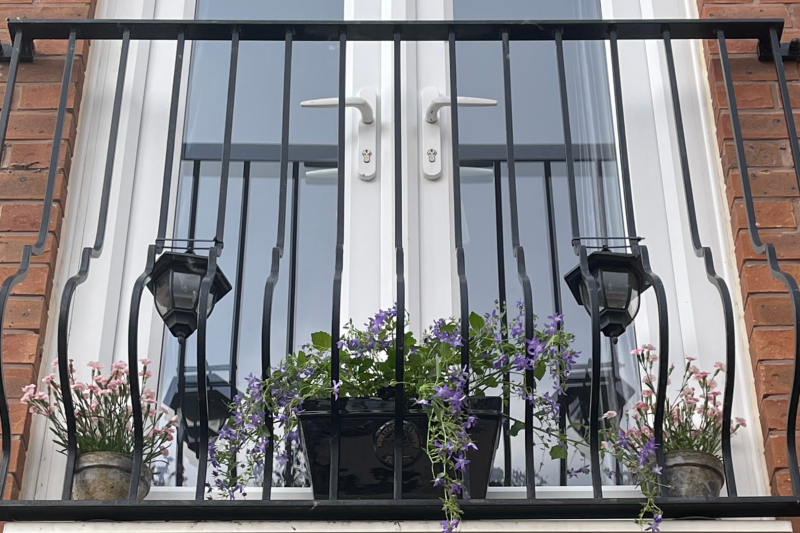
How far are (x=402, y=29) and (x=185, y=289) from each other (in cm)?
83

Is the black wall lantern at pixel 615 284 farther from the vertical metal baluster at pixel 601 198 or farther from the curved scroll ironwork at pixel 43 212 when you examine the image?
the curved scroll ironwork at pixel 43 212

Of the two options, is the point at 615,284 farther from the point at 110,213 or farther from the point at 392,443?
the point at 110,213

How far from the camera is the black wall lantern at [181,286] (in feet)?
8.63

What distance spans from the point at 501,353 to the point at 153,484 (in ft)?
2.88

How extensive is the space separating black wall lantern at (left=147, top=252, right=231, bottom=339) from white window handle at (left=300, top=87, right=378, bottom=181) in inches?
24.5

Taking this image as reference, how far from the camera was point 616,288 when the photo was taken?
8.61 feet

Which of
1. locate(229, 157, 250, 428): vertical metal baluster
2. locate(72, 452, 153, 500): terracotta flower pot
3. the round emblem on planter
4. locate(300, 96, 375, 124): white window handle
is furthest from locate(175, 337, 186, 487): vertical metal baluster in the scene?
locate(300, 96, 375, 124): white window handle

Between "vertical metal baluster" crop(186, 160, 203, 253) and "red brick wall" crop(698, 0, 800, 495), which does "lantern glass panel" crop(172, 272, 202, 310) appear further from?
"red brick wall" crop(698, 0, 800, 495)

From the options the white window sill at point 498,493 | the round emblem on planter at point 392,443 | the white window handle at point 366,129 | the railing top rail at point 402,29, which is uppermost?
the railing top rail at point 402,29

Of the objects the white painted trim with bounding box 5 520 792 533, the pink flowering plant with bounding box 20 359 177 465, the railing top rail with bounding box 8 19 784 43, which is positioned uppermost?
the railing top rail with bounding box 8 19 784 43

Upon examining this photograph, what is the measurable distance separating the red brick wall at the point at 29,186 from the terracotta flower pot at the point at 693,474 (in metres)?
1.41

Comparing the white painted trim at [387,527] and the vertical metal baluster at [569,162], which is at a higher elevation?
the vertical metal baluster at [569,162]

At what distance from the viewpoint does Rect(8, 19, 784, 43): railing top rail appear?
9.52ft

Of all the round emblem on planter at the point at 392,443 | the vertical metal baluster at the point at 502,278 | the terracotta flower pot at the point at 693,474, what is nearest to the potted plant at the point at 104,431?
the round emblem on planter at the point at 392,443
